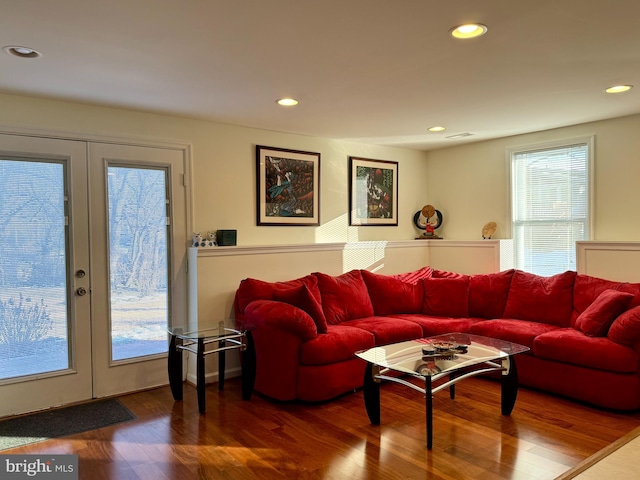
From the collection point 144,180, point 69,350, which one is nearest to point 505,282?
point 144,180

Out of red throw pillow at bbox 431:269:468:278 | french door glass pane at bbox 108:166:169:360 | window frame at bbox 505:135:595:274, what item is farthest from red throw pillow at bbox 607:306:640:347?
french door glass pane at bbox 108:166:169:360

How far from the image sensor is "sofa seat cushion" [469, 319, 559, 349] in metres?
3.91

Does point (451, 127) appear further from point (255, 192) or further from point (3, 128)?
point (3, 128)

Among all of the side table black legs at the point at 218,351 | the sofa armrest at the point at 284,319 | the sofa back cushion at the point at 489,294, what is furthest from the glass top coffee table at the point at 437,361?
the sofa back cushion at the point at 489,294

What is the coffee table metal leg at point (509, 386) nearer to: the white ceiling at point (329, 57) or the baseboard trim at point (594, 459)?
the baseboard trim at point (594, 459)

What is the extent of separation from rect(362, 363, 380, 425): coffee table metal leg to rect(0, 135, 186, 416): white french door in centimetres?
188

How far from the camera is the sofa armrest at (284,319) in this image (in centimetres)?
357

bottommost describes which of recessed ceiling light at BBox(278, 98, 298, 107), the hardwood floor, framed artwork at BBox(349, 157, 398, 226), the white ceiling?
the hardwood floor

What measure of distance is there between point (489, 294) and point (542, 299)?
52cm

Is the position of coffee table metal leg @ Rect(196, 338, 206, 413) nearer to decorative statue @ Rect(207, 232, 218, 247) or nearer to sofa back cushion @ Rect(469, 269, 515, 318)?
decorative statue @ Rect(207, 232, 218, 247)

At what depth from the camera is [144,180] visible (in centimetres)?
402

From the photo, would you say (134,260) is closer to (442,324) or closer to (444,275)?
(442,324)

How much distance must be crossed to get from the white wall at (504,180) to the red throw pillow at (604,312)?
38.6 inches

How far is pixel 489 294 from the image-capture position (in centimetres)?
473
